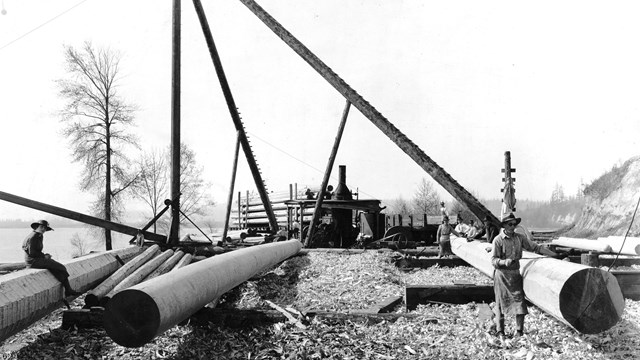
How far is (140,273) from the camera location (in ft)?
26.0

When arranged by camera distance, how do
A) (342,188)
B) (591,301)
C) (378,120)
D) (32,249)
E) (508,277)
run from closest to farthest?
(591,301) < (508,277) < (32,249) < (378,120) < (342,188)

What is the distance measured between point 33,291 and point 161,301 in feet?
8.37

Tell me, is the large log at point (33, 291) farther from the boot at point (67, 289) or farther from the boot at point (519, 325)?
the boot at point (519, 325)

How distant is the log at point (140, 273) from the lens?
7.13m

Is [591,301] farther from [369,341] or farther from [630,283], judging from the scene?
[630,283]

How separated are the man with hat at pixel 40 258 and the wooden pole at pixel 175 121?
3.41 meters

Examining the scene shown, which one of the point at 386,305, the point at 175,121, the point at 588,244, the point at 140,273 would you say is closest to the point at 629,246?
the point at 588,244

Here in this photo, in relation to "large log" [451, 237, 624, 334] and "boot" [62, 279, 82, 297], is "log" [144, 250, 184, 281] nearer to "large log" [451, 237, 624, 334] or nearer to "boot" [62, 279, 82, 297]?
"boot" [62, 279, 82, 297]

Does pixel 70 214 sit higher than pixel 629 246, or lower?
higher

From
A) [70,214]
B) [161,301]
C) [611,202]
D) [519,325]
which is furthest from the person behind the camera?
[611,202]

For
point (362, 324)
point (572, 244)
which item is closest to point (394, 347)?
point (362, 324)

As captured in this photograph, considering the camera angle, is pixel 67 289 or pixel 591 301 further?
A: pixel 67 289

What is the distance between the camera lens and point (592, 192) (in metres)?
46.3

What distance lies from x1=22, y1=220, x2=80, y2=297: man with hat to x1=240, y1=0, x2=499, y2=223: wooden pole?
5298 mm
